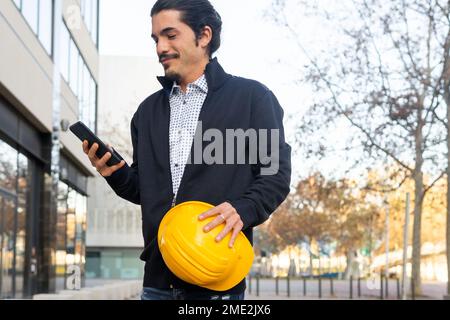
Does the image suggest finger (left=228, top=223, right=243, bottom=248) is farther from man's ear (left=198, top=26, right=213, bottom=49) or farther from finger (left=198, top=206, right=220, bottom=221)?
man's ear (left=198, top=26, right=213, bottom=49)

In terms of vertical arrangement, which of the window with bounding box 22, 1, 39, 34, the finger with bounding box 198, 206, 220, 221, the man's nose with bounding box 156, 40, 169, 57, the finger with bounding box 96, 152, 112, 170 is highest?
the window with bounding box 22, 1, 39, 34

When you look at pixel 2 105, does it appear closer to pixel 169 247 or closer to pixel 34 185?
→ pixel 34 185

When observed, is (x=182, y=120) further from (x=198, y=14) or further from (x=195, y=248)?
(x=195, y=248)

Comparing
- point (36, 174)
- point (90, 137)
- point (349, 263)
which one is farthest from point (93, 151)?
point (349, 263)

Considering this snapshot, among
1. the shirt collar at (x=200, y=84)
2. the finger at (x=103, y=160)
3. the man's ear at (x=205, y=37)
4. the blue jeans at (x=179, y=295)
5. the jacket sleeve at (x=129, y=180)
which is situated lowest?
the blue jeans at (x=179, y=295)

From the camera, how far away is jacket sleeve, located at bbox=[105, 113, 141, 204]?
257cm

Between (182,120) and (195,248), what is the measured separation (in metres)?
0.52

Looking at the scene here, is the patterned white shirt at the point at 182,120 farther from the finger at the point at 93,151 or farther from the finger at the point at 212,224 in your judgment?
the finger at the point at 212,224

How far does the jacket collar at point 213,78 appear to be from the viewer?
100.0 inches

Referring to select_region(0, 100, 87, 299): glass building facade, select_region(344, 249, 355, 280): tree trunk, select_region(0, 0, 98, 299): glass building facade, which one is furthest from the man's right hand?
select_region(344, 249, 355, 280): tree trunk

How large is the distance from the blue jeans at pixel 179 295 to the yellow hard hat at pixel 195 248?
0.39 feet

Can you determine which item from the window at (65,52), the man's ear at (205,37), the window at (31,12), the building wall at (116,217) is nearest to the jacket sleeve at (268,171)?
the man's ear at (205,37)

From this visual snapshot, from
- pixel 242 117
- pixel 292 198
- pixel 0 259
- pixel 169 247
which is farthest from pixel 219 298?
pixel 292 198

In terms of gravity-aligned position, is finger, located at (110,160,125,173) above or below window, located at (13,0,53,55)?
below
